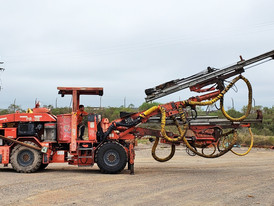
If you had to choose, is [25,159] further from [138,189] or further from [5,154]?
[138,189]

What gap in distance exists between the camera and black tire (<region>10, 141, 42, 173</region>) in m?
12.6

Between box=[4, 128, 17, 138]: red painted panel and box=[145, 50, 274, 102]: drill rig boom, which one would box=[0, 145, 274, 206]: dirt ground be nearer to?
box=[4, 128, 17, 138]: red painted panel

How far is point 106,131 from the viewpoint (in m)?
12.7

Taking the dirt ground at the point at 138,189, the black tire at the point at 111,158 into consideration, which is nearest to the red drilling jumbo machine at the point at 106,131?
the black tire at the point at 111,158

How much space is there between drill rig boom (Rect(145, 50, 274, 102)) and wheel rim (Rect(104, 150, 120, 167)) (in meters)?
2.46

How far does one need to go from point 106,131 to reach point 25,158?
314 centimetres

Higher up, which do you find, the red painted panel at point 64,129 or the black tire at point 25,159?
the red painted panel at point 64,129

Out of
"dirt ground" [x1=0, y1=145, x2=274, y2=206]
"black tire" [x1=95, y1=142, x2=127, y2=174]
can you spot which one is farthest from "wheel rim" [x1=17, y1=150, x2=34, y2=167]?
"black tire" [x1=95, y1=142, x2=127, y2=174]

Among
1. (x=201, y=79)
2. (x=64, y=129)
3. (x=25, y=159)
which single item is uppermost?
(x=201, y=79)

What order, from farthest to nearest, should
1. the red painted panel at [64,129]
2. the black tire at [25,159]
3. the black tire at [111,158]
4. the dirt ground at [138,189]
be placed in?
the red painted panel at [64,129] → the black tire at [25,159] → the black tire at [111,158] → the dirt ground at [138,189]

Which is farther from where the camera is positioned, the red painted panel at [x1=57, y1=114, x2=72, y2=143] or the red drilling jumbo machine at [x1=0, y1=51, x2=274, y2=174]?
the red painted panel at [x1=57, y1=114, x2=72, y2=143]

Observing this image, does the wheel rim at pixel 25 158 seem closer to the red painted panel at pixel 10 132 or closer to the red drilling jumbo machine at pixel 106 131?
the red drilling jumbo machine at pixel 106 131

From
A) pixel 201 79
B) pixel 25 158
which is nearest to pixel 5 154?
pixel 25 158

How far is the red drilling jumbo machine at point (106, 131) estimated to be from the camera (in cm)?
1238
